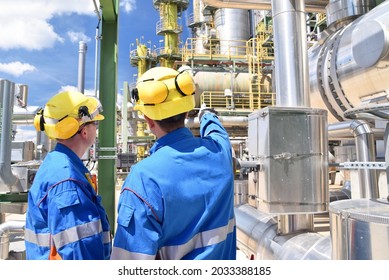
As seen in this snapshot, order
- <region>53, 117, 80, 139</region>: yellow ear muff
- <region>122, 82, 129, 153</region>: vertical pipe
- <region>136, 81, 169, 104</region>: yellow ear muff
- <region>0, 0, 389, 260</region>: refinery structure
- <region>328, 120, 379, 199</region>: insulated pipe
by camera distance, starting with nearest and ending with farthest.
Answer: <region>136, 81, 169, 104</region>: yellow ear muff
<region>53, 117, 80, 139</region>: yellow ear muff
<region>0, 0, 389, 260</region>: refinery structure
<region>328, 120, 379, 199</region>: insulated pipe
<region>122, 82, 129, 153</region>: vertical pipe

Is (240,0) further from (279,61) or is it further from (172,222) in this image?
(172,222)

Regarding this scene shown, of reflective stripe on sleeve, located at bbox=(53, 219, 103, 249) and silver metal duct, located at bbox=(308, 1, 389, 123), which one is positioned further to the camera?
silver metal duct, located at bbox=(308, 1, 389, 123)

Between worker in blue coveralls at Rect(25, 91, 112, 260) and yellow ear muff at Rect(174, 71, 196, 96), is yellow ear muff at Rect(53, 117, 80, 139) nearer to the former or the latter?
worker in blue coveralls at Rect(25, 91, 112, 260)

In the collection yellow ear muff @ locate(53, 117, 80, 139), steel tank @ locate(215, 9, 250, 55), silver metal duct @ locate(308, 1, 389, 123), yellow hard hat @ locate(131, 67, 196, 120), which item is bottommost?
yellow ear muff @ locate(53, 117, 80, 139)

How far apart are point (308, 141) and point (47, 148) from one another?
356 centimetres

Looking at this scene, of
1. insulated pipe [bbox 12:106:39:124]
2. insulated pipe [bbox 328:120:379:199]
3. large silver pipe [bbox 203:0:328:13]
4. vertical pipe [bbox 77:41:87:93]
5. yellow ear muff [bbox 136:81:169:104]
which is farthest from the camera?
large silver pipe [bbox 203:0:328:13]

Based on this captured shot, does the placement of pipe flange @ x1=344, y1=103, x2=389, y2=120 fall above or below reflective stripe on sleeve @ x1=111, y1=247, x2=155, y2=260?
above

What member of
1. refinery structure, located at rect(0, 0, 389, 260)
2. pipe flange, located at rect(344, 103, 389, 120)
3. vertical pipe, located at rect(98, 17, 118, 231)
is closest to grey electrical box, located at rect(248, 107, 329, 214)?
refinery structure, located at rect(0, 0, 389, 260)

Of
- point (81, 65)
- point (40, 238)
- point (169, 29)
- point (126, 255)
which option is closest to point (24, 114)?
point (81, 65)

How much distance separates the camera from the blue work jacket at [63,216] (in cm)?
120

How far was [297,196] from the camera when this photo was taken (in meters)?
2.53

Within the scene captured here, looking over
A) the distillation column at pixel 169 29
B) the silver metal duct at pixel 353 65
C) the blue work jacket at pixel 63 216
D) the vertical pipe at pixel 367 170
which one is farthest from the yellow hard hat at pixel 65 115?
the distillation column at pixel 169 29

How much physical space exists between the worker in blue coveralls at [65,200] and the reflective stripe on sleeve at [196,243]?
1.16 ft

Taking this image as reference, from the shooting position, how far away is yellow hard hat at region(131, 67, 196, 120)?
1130 mm
